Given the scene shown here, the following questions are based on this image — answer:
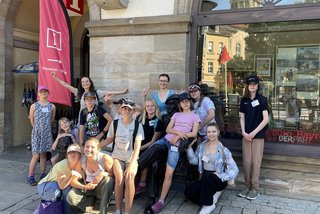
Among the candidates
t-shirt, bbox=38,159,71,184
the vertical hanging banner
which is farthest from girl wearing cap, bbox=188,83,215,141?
the vertical hanging banner

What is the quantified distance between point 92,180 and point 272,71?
3311mm

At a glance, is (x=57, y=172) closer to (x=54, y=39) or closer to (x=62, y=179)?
(x=62, y=179)

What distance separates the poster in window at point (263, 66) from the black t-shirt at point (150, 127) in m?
1.96

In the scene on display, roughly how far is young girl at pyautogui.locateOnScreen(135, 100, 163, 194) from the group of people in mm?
13

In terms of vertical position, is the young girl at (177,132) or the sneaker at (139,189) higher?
the young girl at (177,132)

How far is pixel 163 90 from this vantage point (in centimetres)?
474

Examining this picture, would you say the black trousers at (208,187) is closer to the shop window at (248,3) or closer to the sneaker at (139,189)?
the sneaker at (139,189)

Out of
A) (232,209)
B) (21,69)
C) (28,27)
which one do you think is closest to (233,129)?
(232,209)

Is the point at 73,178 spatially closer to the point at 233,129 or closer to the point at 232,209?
the point at 232,209

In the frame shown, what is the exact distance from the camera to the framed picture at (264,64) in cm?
531

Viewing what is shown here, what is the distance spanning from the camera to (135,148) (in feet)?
12.8

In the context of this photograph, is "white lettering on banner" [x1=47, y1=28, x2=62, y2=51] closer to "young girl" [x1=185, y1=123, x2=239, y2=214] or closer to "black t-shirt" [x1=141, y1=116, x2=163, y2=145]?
"black t-shirt" [x1=141, y1=116, x2=163, y2=145]

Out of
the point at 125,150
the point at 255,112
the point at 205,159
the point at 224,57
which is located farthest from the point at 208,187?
the point at 224,57

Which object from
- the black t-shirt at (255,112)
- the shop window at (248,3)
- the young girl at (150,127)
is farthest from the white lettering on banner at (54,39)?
the black t-shirt at (255,112)
